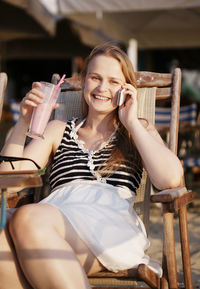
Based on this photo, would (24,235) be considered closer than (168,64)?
Yes

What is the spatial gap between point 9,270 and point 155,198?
1.90 ft

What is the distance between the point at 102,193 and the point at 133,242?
0.25 meters

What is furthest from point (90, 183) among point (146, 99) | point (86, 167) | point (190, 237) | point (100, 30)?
point (100, 30)

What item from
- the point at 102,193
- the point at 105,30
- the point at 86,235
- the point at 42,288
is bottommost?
the point at 42,288

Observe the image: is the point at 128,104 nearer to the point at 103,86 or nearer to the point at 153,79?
the point at 103,86

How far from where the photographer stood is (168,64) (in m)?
14.5

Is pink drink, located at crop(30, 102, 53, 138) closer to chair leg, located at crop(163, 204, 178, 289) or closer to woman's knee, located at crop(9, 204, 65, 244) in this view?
woman's knee, located at crop(9, 204, 65, 244)

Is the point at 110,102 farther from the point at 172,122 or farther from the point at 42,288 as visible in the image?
the point at 42,288

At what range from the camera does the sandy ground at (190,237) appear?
9.59 ft

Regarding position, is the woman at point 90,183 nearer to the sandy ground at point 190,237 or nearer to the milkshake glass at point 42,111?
the milkshake glass at point 42,111

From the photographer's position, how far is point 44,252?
5.26ft

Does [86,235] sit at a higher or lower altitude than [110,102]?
lower

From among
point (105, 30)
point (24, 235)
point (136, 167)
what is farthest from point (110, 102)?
point (105, 30)

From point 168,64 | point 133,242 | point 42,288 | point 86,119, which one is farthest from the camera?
point 168,64
